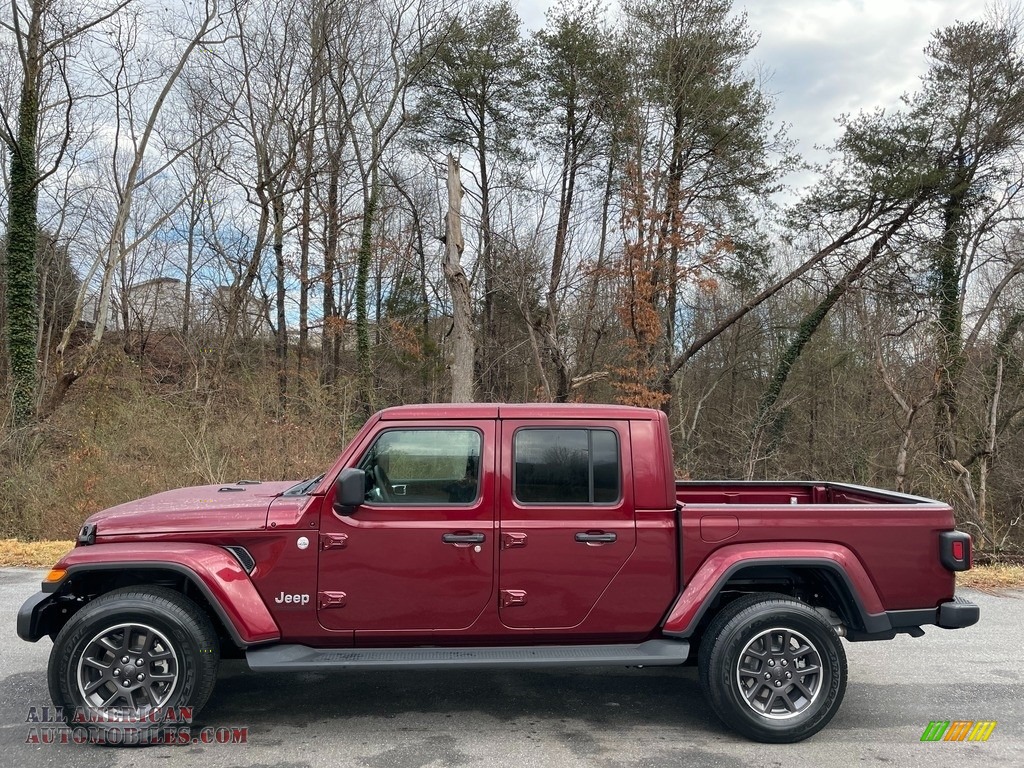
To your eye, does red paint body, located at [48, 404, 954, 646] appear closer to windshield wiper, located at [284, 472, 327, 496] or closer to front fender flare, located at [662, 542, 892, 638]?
front fender flare, located at [662, 542, 892, 638]

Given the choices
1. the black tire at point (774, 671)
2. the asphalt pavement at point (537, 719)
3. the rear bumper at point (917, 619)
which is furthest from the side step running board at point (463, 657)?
the rear bumper at point (917, 619)

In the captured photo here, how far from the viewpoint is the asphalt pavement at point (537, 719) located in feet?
12.2

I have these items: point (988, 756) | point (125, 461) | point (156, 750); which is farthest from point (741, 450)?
point (156, 750)

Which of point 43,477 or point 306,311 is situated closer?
point 43,477

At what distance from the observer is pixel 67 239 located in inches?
1099

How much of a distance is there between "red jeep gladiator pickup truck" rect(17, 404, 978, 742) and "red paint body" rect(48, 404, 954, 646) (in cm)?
1

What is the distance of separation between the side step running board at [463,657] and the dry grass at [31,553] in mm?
6238

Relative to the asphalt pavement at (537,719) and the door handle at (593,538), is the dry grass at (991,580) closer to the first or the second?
the asphalt pavement at (537,719)

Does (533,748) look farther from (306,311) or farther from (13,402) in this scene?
(306,311)

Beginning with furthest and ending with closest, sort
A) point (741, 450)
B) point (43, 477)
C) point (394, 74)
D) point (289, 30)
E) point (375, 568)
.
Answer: point (394, 74) < point (289, 30) < point (741, 450) < point (43, 477) < point (375, 568)

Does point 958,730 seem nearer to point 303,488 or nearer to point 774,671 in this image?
point 774,671

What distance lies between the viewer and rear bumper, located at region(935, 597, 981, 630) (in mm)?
4078

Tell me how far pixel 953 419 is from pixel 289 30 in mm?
20507

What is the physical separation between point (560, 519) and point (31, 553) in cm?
801
